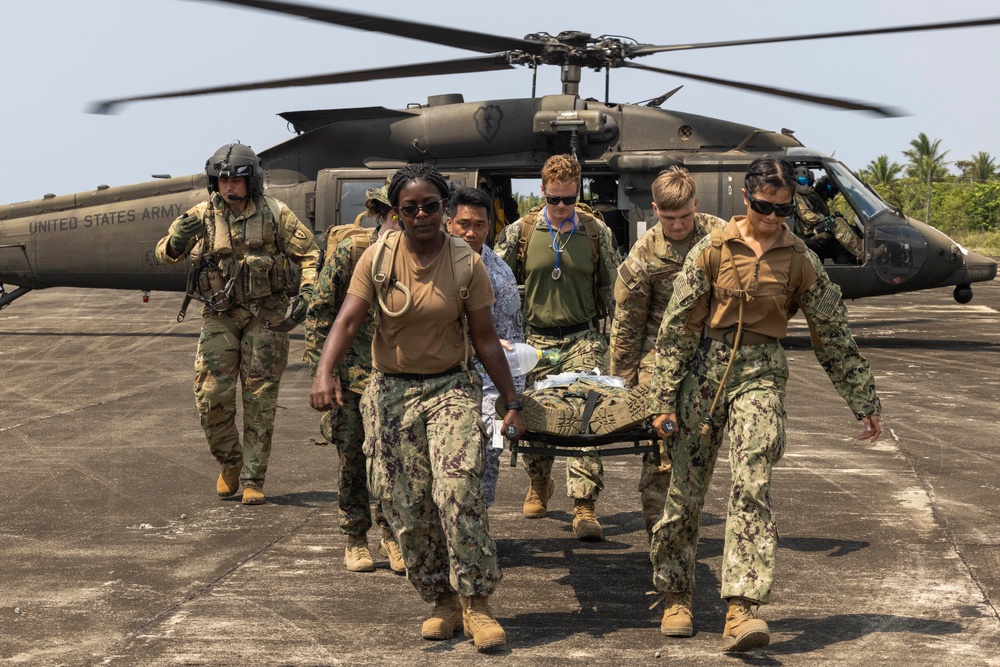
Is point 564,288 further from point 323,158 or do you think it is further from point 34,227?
point 34,227

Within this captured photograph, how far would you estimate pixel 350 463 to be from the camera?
6230 mm

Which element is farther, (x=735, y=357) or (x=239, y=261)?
(x=239, y=261)

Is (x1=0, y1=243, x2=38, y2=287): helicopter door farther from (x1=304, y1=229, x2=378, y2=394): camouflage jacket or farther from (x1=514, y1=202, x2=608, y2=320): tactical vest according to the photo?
(x1=304, y1=229, x2=378, y2=394): camouflage jacket

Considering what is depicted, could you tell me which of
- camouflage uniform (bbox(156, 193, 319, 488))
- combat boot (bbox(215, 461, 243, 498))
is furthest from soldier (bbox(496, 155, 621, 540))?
combat boot (bbox(215, 461, 243, 498))

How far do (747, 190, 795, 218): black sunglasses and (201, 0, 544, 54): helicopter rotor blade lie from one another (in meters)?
6.36

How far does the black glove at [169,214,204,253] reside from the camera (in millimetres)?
7809

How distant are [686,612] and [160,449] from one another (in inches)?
220

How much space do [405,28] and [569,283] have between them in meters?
5.74

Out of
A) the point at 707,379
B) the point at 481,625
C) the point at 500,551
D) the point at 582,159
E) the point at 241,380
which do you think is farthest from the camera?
the point at 582,159

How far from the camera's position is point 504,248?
6.96m

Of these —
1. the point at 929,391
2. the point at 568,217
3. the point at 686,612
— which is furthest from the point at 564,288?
the point at 929,391

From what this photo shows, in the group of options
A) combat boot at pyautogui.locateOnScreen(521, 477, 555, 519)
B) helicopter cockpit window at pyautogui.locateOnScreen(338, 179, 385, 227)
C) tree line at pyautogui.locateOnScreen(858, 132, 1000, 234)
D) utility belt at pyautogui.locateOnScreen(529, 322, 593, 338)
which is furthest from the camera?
tree line at pyautogui.locateOnScreen(858, 132, 1000, 234)

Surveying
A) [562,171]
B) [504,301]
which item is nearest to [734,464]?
[504,301]

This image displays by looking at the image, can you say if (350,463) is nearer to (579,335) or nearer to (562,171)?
(579,335)
